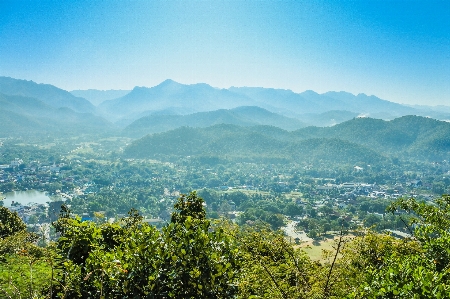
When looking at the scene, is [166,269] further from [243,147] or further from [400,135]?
[400,135]

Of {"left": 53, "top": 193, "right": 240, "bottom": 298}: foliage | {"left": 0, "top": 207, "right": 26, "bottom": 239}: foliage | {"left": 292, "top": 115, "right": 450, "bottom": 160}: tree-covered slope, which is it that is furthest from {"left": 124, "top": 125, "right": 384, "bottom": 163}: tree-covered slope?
{"left": 53, "top": 193, "right": 240, "bottom": 298}: foliage

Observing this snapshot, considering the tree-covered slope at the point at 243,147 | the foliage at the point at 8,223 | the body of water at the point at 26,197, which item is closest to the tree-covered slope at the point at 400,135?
the tree-covered slope at the point at 243,147

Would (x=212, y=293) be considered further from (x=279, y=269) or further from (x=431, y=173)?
(x=431, y=173)

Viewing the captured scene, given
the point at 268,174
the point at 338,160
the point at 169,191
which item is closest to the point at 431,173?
the point at 338,160

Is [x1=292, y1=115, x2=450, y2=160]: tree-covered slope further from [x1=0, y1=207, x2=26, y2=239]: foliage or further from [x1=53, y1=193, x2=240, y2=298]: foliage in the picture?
[x1=53, y1=193, x2=240, y2=298]: foliage

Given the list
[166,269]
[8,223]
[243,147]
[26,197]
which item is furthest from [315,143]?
[166,269]

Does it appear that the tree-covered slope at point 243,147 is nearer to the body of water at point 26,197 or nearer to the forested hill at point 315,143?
the forested hill at point 315,143
